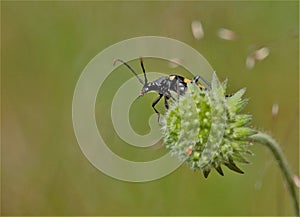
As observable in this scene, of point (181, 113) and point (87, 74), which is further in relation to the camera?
point (87, 74)

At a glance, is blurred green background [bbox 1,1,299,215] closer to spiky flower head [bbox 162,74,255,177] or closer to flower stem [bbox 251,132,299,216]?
flower stem [bbox 251,132,299,216]

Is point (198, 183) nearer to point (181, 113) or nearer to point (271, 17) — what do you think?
point (271, 17)

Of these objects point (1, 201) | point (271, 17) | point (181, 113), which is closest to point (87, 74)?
point (1, 201)

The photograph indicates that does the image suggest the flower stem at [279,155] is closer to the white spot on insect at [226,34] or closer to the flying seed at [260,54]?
the flying seed at [260,54]

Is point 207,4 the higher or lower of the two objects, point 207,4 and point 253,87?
the higher

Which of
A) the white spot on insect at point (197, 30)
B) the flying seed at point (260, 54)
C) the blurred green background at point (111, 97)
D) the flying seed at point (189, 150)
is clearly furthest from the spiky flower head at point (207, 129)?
the blurred green background at point (111, 97)

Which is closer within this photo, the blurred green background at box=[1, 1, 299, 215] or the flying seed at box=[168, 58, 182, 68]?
Result: the flying seed at box=[168, 58, 182, 68]

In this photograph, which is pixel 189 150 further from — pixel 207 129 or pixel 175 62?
pixel 175 62

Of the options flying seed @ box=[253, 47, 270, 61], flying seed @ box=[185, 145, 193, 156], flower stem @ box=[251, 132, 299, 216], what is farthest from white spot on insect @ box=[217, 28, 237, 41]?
flying seed @ box=[185, 145, 193, 156]
